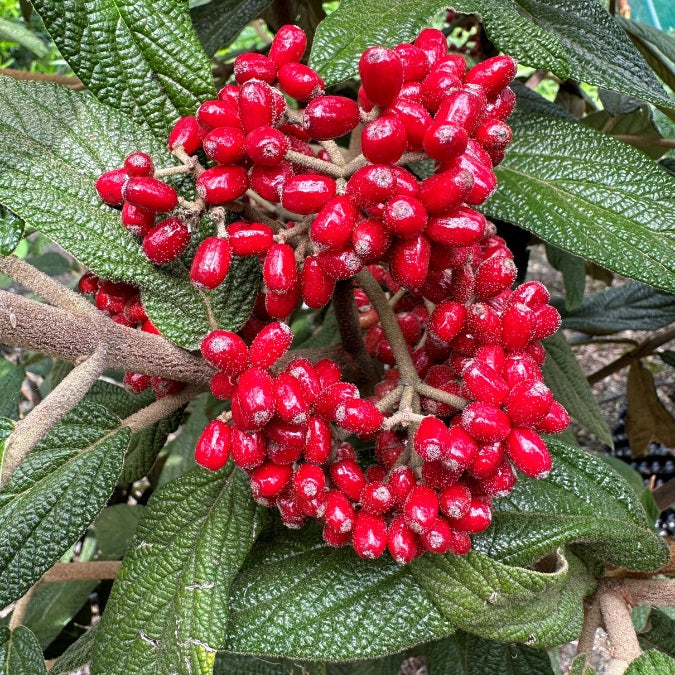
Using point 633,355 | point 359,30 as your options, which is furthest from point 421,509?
point 633,355

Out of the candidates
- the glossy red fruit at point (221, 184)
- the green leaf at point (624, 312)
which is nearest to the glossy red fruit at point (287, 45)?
the glossy red fruit at point (221, 184)

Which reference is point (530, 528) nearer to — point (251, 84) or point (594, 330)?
point (251, 84)

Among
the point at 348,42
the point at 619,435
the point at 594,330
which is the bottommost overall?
the point at 619,435

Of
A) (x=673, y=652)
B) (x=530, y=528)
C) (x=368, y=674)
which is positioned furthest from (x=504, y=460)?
(x=368, y=674)

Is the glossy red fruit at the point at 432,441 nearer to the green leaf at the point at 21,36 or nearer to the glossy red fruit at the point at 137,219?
the glossy red fruit at the point at 137,219

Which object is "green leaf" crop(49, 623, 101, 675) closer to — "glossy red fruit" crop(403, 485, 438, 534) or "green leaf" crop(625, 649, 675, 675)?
"glossy red fruit" crop(403, 485, 438, 534)

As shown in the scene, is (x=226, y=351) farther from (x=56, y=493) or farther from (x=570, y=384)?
(x=570, y=384)

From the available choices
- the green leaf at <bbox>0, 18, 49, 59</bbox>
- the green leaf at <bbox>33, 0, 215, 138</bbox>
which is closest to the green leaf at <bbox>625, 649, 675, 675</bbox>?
the green leaf at <bbox>33, 0, 215, 138</bbox>
